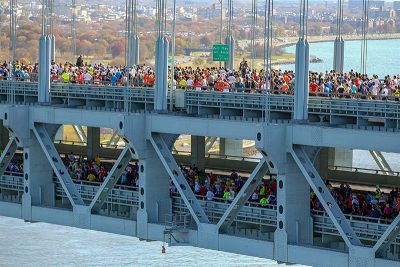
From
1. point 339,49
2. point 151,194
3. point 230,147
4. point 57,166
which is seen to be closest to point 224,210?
point 151,194

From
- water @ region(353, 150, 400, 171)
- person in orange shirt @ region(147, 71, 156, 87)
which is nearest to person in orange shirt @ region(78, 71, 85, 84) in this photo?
person in orange shirt @ region(147, 71, 156, 87)

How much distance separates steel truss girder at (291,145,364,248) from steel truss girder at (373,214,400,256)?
0.89 metres

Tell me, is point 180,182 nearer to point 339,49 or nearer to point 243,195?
point 243,195

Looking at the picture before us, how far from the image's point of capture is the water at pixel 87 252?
95.7 metres

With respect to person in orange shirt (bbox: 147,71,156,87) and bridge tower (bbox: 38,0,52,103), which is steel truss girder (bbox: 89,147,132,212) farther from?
bridge tower (bbox: 38,0,52,103)

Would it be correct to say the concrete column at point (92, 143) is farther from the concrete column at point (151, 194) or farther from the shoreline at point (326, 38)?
the shoreline at point (326, 38)

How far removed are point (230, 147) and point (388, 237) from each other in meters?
25.3

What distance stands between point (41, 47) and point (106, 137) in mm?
57981

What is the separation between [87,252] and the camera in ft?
334

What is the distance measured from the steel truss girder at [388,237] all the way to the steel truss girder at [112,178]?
1312 cm

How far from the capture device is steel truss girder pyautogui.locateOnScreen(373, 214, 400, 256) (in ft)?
151

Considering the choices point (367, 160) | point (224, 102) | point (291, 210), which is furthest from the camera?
point (367, 160)

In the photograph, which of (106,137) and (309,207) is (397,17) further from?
(309,207)

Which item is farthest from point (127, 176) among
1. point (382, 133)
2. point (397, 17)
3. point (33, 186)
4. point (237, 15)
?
point (237, 15)
